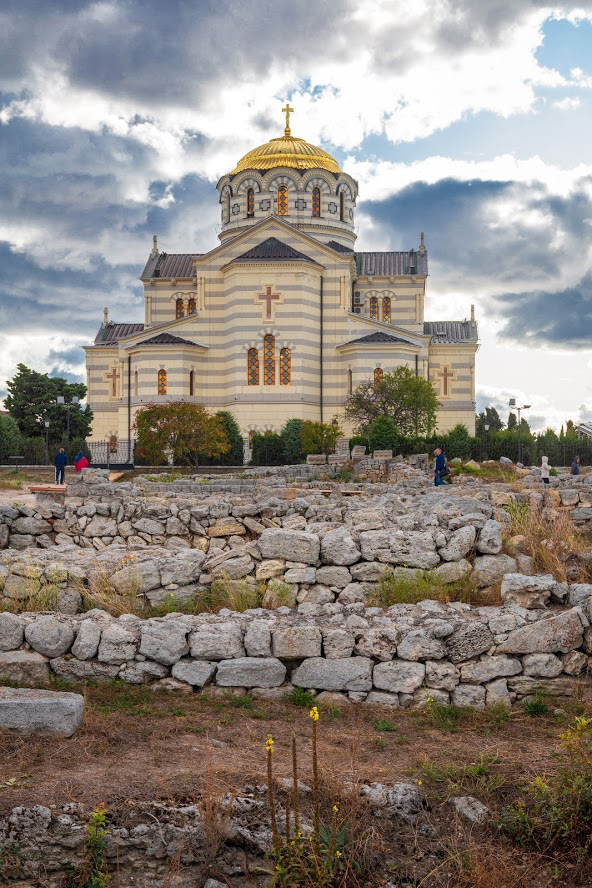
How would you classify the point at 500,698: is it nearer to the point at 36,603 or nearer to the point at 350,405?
the point at 36,603

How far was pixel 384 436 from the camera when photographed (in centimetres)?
3703

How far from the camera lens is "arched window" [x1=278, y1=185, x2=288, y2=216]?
5091 cm

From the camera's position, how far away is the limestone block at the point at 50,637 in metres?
6.88

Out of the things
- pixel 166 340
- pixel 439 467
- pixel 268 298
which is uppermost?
pixel 268 298

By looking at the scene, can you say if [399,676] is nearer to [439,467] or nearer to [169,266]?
[439,467]

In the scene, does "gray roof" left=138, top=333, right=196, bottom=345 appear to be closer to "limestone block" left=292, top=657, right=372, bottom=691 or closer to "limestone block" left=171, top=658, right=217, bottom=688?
"limestone block" left=171, top=658, right=217, bottom=688

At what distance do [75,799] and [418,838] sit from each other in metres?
1.98

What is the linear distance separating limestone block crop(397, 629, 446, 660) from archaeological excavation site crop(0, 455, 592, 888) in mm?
17

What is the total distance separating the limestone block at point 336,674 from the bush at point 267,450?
106 ft

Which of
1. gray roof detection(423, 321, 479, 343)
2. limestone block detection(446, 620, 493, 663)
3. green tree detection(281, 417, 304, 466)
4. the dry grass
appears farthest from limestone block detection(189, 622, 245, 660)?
gray roof detection(423, 321, 479, 343)

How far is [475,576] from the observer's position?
809 centimetres

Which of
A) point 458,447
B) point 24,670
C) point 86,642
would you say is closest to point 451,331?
point 458,447

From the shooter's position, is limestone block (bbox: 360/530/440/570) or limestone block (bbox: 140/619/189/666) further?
limestone block (bbox: 360/530/440/570)

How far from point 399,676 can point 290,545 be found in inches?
80.1
